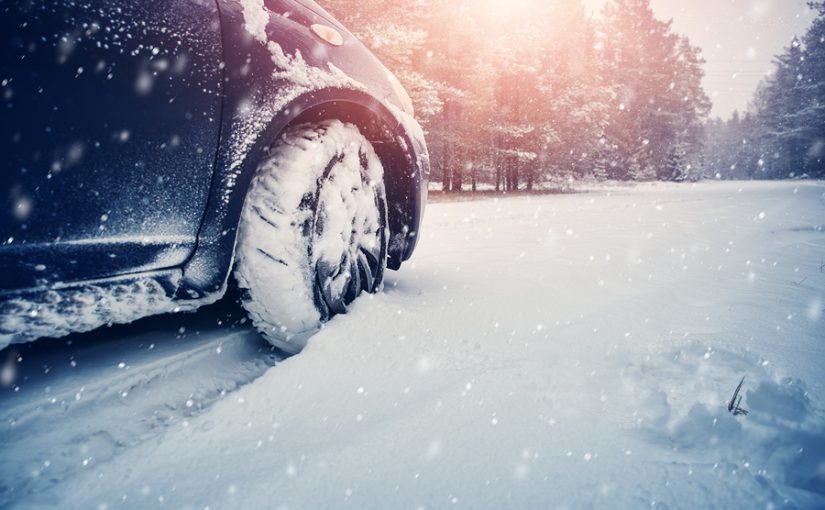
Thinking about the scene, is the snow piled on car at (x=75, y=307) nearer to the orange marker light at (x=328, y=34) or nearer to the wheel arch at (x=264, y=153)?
the wheel arch at (x=264, y=153)

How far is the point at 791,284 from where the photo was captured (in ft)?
7.64

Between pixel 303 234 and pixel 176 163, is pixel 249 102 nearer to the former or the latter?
pixel 176 163

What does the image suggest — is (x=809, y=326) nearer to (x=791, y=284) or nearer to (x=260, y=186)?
(x=791, y=284)

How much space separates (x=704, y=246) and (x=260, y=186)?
3.56 m

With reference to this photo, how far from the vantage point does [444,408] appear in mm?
1161

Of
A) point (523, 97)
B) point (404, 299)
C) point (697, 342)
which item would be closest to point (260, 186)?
point (404, 299)

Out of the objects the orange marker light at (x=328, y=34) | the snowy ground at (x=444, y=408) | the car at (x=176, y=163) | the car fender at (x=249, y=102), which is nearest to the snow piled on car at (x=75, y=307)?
the car at (x=176, y=163)

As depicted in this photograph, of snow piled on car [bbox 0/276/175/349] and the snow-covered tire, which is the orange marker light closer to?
the snow-covered tire

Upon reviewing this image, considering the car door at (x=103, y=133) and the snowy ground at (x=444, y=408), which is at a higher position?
the car door at (x=103, y=133)

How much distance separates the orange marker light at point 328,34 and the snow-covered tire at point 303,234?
325 millimetres

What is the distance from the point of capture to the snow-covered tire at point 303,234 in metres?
1.49

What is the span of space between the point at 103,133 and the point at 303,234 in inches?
25.9

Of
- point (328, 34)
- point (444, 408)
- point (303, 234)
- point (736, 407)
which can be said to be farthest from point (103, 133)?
point (736, 407)

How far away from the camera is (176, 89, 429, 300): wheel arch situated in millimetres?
1357
